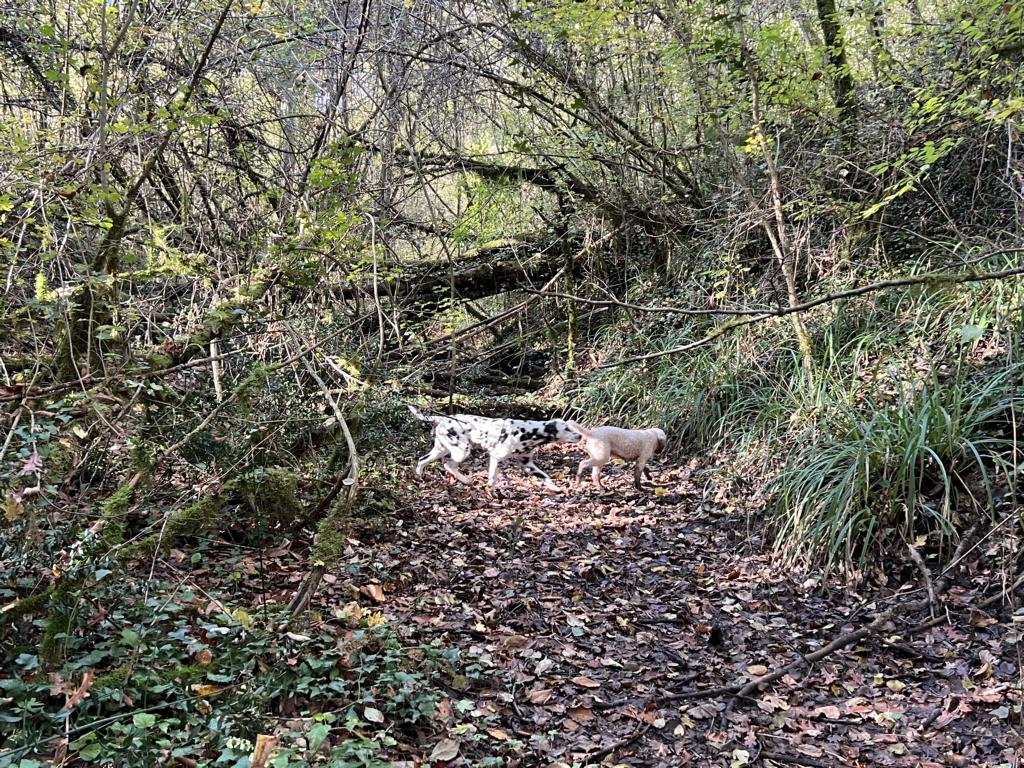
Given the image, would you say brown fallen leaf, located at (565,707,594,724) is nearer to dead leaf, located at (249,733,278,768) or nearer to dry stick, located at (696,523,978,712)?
dry stick, located at (696,523,978,712)

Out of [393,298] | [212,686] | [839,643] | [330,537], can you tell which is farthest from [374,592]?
[839,643]

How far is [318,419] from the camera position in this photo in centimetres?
527

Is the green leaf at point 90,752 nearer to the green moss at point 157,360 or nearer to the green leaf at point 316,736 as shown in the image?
the green leaf at point 316,736

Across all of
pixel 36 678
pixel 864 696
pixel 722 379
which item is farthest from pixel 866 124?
pixel 36 678

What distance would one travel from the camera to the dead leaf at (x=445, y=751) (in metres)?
2.97

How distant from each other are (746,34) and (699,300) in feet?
10.6

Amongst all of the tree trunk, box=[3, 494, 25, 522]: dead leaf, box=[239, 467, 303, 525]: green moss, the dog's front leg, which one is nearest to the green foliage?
box=[3, 494, 25, 522]: dead leaf

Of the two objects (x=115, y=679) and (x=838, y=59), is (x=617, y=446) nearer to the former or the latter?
(x=115, y=679)

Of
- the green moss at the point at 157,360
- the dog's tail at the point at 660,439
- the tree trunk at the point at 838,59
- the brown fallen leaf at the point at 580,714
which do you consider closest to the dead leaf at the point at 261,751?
the brown fallen leaf at the point at 580,714

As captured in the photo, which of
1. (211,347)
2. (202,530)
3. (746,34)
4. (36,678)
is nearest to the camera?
(36,678)

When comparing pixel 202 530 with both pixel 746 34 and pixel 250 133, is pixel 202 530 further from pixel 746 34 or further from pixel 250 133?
pixel 746 34

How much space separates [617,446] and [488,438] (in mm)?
1288

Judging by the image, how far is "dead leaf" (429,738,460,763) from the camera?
9.75ft

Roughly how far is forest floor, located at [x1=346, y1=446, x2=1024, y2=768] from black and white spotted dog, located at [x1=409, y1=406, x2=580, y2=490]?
790 mm
